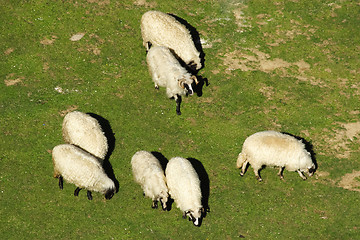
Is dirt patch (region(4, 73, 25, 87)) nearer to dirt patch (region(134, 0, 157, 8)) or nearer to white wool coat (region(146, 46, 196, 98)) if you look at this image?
white wool coat (region(146, 46, 196, 98))

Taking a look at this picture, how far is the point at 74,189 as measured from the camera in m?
17.8

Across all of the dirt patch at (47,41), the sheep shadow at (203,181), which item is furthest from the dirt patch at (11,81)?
the sheep shadow at (203,181)

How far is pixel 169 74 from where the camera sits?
21.0 m

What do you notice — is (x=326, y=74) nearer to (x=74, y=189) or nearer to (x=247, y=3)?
(x=247, y=3)

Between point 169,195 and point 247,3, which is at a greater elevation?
point 247,3

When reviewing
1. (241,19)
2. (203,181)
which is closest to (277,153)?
(203,181)

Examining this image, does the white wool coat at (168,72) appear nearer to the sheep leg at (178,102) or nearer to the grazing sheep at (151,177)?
the sheep leg at (178,102)

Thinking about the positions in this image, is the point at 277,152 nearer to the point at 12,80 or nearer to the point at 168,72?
the point at 168,72

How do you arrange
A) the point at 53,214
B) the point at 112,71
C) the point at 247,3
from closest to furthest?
the point at 53,214 → the point at 112,71 → the point at 247,3

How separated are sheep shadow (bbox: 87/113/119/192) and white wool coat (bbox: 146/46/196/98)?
365 cm

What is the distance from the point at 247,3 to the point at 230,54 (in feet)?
19.5

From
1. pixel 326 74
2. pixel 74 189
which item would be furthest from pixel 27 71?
pixel 326 74

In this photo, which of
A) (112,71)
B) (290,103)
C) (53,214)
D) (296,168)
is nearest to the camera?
(53,214)

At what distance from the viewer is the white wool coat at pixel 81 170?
55.4 feet
